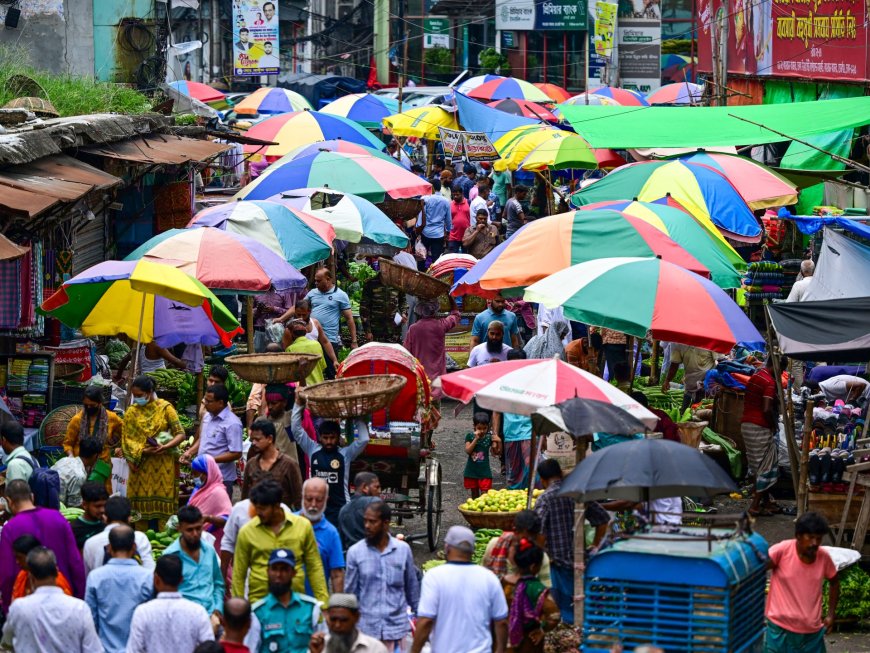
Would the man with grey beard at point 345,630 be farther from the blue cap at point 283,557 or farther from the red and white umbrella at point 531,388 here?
the red and white umbrella at point 531,388

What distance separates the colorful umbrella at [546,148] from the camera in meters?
20.4

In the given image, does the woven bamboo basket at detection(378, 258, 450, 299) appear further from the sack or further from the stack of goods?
the sack

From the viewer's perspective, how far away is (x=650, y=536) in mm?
6871

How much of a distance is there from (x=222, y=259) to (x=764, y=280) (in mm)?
6863

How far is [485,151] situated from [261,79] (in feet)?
94.6

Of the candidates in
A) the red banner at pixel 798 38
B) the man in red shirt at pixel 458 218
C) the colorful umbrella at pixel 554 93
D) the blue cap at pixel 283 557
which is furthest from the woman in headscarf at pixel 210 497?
the colorful umbrella at pixel 554 93

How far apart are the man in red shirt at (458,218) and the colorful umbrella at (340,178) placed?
13.1ft

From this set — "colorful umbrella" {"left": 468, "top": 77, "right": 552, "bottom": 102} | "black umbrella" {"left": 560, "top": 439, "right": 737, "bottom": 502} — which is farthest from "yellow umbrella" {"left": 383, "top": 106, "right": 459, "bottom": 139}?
"black umbrella" {"left": 560, "top": 439, "right": 737, "bottom": 502}

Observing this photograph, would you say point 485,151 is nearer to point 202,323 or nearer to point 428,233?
point 428,233

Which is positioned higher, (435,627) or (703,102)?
(703,102)

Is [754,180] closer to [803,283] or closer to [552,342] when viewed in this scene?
[803,283]

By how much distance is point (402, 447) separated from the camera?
10.3 metres

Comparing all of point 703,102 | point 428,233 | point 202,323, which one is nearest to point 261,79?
point 703,102

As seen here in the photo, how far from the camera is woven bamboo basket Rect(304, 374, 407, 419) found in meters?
9.45
